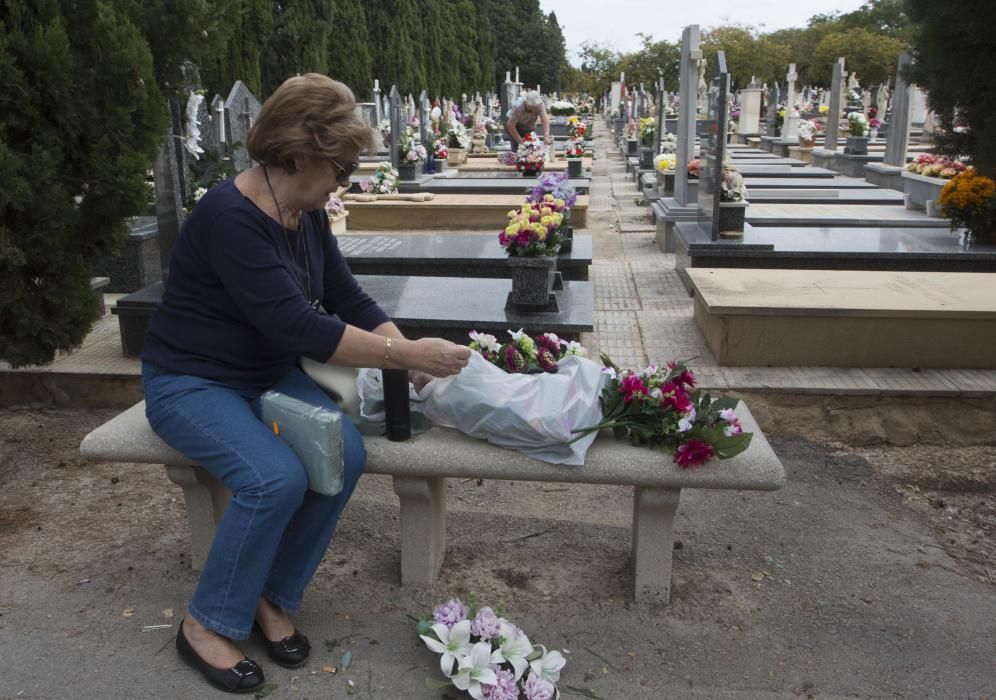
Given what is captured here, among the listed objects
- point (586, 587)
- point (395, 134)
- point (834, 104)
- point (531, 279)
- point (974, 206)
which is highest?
point (834, 104)

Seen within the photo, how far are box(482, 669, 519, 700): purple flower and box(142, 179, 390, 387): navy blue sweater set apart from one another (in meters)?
0.92

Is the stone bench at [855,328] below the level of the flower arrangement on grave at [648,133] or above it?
below

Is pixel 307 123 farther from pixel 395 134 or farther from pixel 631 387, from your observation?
pixel 395 134

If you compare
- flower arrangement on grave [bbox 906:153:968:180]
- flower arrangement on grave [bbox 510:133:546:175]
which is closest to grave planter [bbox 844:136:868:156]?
flower arrangement on grave [bbox 906:153:968:180]

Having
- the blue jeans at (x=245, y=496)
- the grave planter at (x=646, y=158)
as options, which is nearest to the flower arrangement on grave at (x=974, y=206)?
the blue jeans at (x=245, y=496)

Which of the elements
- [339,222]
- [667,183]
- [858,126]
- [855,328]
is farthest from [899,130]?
[855,328]

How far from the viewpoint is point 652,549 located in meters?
2.73

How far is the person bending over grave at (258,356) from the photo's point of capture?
2238 mm

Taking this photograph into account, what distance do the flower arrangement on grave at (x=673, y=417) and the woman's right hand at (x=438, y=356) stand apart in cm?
42

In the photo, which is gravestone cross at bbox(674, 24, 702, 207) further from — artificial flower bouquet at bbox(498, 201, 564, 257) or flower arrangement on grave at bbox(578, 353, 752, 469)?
flower arrangement on grave at bbox(578, 353, 752, 469)

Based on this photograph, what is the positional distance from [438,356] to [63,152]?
6.94ft

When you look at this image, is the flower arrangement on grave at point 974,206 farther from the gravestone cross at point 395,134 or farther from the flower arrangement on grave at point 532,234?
the gravestone cross at point 395,134

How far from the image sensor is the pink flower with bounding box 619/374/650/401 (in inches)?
101

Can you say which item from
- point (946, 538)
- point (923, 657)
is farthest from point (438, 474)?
point (946, 538)
